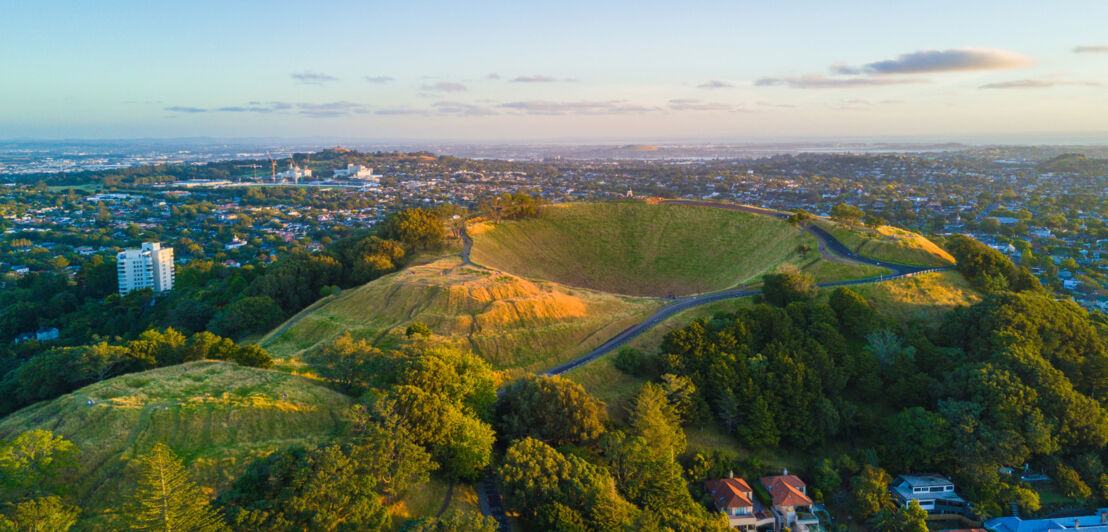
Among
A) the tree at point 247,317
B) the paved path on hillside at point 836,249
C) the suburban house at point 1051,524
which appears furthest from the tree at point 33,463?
the paved path on hillside at point 836,249

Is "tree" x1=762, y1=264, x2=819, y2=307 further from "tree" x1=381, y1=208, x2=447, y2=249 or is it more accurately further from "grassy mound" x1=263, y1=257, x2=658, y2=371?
"tree" x1=381, y1=208, x2=447, y2=249

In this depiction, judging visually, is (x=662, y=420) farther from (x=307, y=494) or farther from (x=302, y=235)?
(x=302, y=235)

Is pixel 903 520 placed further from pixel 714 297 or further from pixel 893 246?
pixel 893 246

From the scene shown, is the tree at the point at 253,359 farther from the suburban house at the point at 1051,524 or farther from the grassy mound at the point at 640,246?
the suburban house at the point at 1051,524

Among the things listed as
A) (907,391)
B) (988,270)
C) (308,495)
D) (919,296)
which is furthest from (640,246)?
(308,495)

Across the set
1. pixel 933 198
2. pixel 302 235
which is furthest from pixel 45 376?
pixel 933 198

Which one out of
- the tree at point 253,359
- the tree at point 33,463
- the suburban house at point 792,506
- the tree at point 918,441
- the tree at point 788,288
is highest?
the tree at point 788,288
